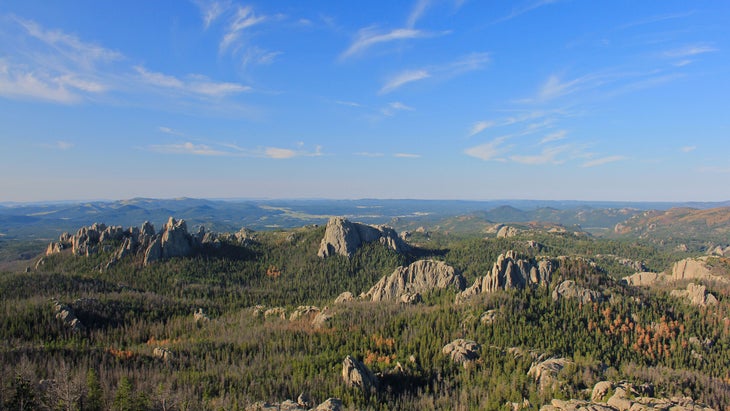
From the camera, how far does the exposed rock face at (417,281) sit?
156625 millimetres

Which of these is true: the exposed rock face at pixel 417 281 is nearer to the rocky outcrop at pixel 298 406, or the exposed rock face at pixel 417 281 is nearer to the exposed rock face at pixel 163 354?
the exposed rock face at pixel 163 354

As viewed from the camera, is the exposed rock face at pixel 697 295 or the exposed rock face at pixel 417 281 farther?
the exposed rock face at pixel 417 281

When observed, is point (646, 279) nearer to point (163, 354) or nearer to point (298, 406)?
point (298, 406)

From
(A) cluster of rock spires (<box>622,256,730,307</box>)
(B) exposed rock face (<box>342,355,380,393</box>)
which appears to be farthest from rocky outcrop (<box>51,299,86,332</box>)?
(A) cluster of rock spires (<box>622,256,730,307</box>)

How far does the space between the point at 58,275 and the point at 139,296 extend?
38.1 m

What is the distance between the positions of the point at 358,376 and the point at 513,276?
240 ft

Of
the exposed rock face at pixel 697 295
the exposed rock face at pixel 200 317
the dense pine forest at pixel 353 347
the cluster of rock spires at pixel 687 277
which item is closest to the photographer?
→ the dense pine forest at pixel 353 347

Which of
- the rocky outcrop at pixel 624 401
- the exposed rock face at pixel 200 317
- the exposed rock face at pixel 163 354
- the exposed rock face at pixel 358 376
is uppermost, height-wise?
the rocky outcrop at pixel 624 401

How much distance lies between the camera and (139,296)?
15600cm

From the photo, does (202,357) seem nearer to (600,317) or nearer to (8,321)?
(8,321)

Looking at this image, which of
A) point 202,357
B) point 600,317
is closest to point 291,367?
point 202,357

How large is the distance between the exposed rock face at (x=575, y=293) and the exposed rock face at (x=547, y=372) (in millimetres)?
42805

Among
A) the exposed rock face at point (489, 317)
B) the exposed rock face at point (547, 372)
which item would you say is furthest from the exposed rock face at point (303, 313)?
the exposed rock face at point (547, 372)

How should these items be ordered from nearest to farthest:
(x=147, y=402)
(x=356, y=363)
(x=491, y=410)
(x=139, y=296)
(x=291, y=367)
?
1. (x=147, y=402)
2. (x=491, y=410)
3. (x=356, y=363)
4. (x=291, y=367)
5. (x=139, y=296)
